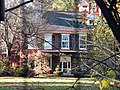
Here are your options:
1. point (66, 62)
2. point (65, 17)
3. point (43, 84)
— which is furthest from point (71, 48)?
point (65, 17)

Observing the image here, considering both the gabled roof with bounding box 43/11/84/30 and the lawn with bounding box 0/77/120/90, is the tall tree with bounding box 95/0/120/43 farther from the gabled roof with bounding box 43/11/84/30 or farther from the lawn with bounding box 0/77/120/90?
the gabled roof with bounding box 43/11/84/30

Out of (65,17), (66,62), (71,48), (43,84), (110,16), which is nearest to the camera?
(110,16)

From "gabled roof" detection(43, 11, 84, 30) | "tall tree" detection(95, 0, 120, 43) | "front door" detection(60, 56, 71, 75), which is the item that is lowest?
"front door" detection(60, 56, 71, 75)

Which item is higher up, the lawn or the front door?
the front door

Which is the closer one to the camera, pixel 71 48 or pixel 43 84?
pixel 43 84

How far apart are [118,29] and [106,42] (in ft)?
3.56

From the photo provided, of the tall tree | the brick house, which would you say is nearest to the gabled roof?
the brick house

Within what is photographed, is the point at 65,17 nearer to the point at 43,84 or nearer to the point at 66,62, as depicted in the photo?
the point at 43,84

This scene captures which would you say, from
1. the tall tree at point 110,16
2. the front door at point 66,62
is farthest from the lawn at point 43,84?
the tall tree at point 110,16

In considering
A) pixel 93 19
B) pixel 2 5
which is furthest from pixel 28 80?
pixel 2 5

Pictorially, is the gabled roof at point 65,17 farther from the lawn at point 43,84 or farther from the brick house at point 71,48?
the lawn at point 43,84

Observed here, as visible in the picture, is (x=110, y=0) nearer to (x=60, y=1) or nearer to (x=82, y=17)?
(x=60, y=1)

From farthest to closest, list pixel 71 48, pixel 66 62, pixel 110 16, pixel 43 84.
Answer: pixel 71 48 → pixel 43 84 → pixel 66 62 → pixel 110 16

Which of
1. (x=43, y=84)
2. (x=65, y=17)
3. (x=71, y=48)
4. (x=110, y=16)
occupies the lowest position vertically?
(x=43, y=84)
